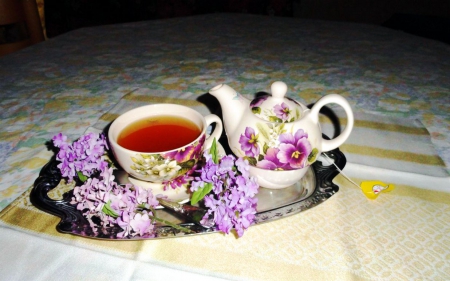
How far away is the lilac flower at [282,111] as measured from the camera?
59 centimetres

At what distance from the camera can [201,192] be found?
524 mm

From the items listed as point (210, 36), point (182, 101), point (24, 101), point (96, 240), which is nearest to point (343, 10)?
point (210, 36)

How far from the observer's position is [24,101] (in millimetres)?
1003

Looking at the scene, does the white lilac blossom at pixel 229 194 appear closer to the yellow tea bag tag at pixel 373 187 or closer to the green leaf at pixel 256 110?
the green leaf at pixel 256 110

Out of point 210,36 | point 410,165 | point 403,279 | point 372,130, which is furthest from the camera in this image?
point 210,36

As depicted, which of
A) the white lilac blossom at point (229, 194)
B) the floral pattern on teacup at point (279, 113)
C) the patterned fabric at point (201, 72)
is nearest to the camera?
the white lilac blossom at point (229, 194)

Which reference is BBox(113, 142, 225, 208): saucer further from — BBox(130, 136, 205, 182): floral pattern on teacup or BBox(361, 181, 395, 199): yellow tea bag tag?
BBox(361, 181, 395, 199): yellow tea bag tag

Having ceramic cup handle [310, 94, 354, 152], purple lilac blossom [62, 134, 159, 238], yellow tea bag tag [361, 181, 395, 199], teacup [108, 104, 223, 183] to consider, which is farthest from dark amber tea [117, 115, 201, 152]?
yellow tea bag tag [361, 181, 395, 199]

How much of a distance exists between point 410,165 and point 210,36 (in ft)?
3.96

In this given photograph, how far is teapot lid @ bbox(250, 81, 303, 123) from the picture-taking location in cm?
59

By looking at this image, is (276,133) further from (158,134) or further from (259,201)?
(158,134)

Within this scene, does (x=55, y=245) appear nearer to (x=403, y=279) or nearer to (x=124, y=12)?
(x=403, y=279)

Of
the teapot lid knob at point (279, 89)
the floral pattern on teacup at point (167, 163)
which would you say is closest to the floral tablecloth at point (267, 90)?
the floral pattern on teacup at point (167, 163)

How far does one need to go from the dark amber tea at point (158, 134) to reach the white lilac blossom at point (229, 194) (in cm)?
12
